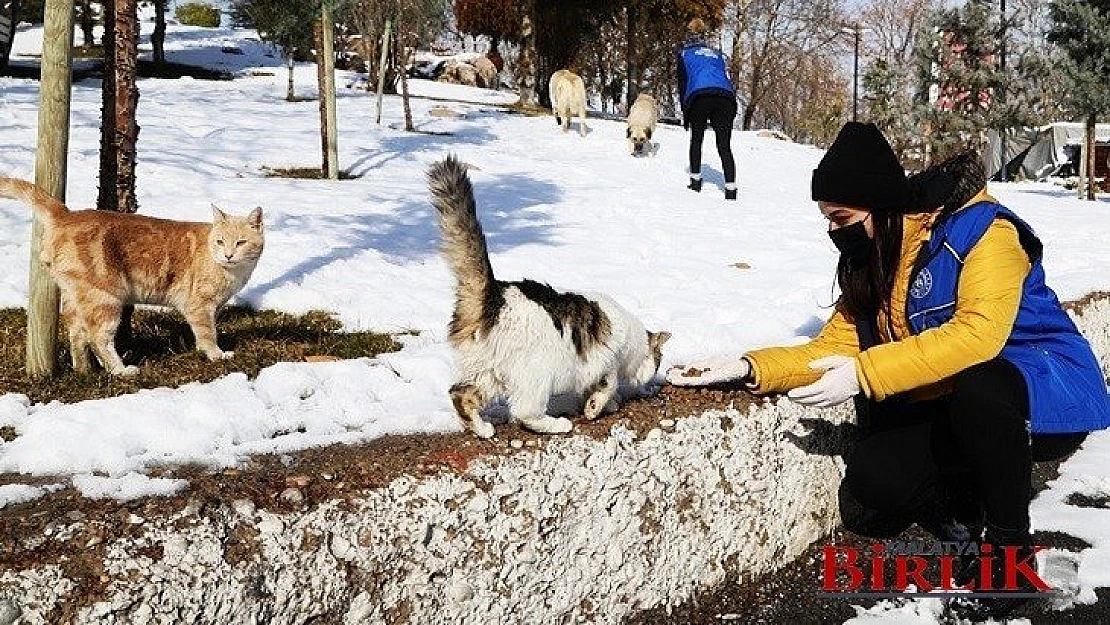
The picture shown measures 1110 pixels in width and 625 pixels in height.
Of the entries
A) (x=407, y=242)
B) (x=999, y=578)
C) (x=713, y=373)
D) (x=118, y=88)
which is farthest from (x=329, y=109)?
(x=999, y=578)

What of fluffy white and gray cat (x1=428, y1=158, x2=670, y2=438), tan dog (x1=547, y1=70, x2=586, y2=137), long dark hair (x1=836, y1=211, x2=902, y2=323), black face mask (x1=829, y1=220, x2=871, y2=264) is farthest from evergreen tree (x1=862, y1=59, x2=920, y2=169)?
fluffy white and gray cat (x1=428, y1=158, x2=670, y2=438)

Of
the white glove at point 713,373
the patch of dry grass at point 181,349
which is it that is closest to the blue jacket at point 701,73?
the patch of dry grass at point 181,349

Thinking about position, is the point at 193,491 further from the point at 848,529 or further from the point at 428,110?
the point at 428,110

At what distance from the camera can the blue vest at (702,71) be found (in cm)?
1064

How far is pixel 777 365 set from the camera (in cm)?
339

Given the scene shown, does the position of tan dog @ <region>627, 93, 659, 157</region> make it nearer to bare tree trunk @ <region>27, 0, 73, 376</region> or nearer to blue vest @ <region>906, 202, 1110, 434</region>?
bare tree trunk @ <region>27, 0, 73, 376</region>

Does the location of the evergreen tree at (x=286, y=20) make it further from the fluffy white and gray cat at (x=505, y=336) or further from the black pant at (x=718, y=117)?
the fluffy white and gray cat at (x=505, y=336)

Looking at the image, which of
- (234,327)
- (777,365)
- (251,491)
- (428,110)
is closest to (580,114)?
(428,110)

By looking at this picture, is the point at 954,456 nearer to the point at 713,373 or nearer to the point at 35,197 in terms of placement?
the point at 713,373

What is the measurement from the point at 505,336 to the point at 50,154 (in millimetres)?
2119

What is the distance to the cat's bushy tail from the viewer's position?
3303 mm

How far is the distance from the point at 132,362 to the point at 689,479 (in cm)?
266

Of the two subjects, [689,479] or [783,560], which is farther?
[783,560]

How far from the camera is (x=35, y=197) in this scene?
3.39 m
